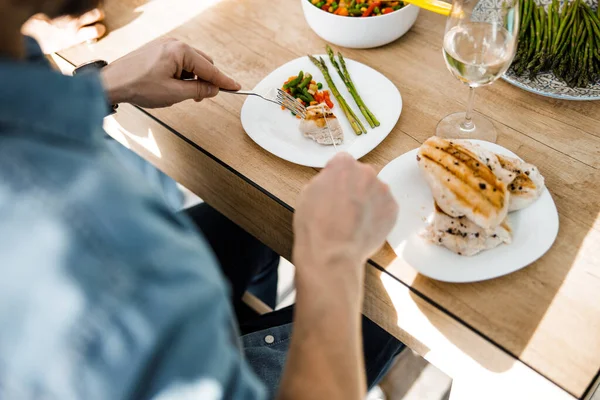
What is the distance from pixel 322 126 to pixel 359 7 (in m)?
0.46

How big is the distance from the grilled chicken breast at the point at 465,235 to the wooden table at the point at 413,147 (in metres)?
0.07

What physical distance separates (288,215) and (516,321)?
50 cm

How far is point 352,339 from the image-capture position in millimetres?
803

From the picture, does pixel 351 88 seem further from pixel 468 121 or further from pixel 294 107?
pixel 468 121

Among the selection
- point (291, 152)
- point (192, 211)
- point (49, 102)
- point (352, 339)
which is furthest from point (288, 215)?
point (49, 102)

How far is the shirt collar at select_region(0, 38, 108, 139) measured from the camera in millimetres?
577

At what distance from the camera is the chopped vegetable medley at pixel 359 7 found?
1524mm

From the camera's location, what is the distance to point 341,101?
136 cm

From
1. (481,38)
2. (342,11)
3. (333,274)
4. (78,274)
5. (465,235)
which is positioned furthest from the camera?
(342,11)

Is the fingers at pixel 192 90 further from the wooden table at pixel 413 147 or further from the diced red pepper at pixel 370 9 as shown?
the diced red pepper at pixel 370 9

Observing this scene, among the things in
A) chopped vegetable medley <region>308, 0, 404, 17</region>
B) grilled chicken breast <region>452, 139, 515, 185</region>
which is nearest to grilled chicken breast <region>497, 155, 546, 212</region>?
grilled chicken breast <region>452, 139, 515, 185</region>

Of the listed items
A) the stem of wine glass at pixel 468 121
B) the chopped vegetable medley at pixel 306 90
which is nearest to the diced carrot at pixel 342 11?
the chopped vegetable medley at pixel 306 90

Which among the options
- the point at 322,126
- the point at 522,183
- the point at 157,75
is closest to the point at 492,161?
the point at 522,183

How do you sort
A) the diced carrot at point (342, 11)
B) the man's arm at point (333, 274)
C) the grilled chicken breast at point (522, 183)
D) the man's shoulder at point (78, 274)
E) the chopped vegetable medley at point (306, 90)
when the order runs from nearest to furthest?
the man's shoulder at point (78, 274)
the man's arm at point (333, 274)
the grilled chicken breast at point (522, 183)
the chopped vegetable medley at point (306, 90)
the diced carrot at point (342, 11)
